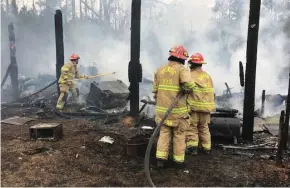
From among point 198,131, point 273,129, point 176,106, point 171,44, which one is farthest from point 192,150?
point 171,44

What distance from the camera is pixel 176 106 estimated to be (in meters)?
5.09

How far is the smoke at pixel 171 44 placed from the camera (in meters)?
19.7

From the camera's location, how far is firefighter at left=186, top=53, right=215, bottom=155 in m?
5.91

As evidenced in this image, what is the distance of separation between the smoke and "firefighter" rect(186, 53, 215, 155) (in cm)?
1050

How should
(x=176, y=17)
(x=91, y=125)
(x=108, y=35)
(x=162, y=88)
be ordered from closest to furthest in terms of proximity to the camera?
(x=162, y=88)
(x=91, y=125)
(x=108, y=35)
(x=176, y=17)

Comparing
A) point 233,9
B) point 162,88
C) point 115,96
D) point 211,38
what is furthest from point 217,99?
point 233,9

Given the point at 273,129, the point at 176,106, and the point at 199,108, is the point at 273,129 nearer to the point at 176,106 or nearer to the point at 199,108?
the point at 199,108

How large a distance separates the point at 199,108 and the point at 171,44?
21.3 meters

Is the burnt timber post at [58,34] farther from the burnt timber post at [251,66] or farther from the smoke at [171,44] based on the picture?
the burnt timber post at [251,66]

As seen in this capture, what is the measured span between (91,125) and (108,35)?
2221 centimetres

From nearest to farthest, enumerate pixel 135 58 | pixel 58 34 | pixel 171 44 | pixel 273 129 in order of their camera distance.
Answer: pixel 273 129 < pixel 135 58 < pixel 58 34 < pixel 171 44

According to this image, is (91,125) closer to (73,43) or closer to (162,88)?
(162,88)

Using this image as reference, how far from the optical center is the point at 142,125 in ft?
27.5

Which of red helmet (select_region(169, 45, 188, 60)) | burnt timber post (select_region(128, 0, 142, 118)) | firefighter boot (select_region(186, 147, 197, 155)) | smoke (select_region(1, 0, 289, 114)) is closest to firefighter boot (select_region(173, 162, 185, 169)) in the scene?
firefighter boot (select_region(186, 147, 197, 155))
